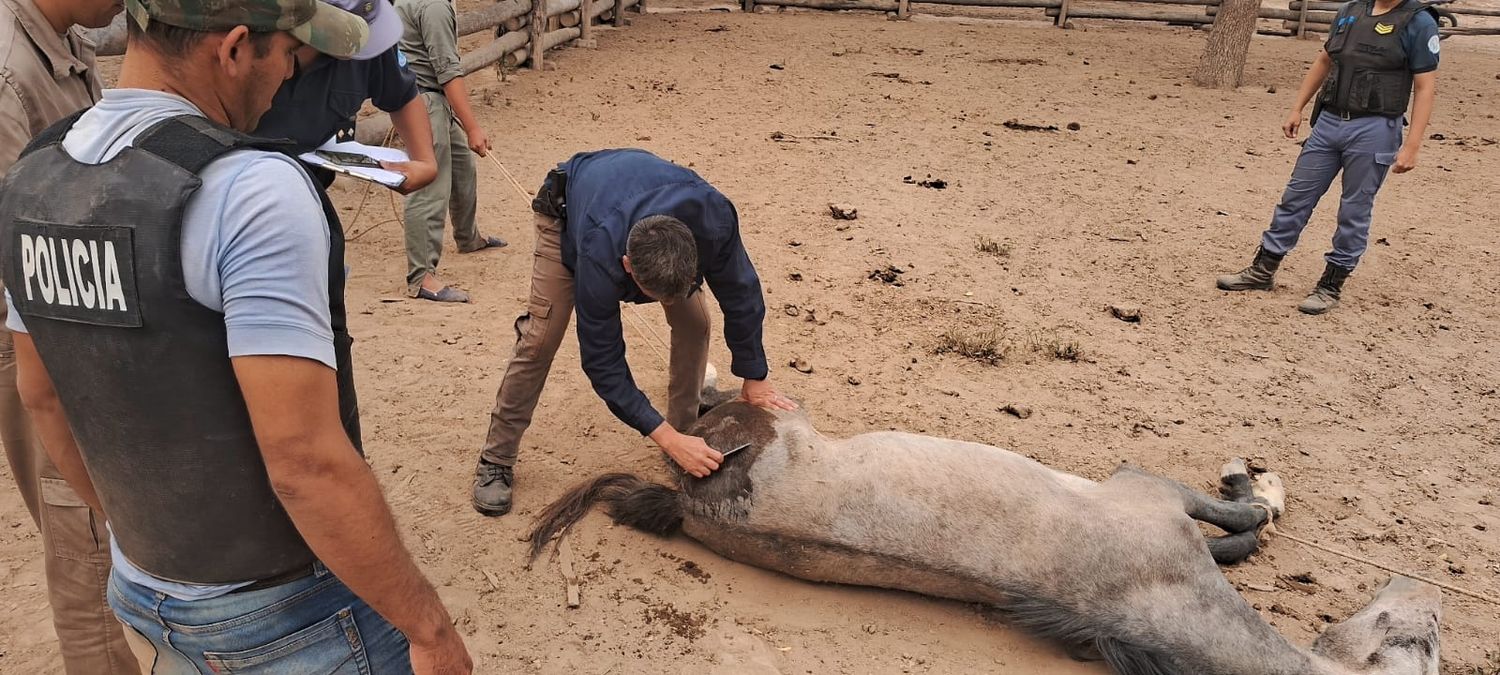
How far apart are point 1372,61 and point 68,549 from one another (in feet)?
20.5

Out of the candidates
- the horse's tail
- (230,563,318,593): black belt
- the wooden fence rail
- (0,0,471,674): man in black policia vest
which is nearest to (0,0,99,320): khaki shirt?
(0,0,471,674): man in black policia vest

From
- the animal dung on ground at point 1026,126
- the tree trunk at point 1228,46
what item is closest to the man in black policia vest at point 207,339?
the animal dung on ground at point 1026,126

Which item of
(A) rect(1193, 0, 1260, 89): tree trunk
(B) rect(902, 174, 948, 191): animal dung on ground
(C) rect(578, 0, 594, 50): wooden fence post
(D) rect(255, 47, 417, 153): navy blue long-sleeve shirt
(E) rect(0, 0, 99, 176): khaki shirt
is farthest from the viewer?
(C) rect(578, 0, 594, 50): wooden fence post

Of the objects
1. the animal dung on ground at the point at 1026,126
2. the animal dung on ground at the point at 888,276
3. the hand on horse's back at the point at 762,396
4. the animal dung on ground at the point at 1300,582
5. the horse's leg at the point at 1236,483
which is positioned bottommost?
the animal dung on ground at the point at 1300,582

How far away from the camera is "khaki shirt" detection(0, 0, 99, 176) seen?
2.27 m

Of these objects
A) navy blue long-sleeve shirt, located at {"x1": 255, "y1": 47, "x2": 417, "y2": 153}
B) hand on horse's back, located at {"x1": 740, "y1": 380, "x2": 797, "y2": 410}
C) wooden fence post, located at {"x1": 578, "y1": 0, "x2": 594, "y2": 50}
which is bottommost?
hand on horse's back, located at {"x1": 740, "y1": 380, "x2": 797, "y2": 410}

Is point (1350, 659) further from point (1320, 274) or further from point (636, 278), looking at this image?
point (1320, 274)

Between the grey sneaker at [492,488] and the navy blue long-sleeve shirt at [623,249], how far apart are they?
86 centimetres

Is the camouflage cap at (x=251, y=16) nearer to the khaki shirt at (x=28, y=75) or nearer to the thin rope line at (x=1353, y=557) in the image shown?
the khaki shirt at (x=28, y=75)

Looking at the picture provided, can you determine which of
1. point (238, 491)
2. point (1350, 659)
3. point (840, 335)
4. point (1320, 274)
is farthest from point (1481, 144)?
point (238, 491)

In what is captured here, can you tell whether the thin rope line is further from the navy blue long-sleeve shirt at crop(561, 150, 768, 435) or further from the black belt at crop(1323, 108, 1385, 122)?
the black belt at crop(1323, 108, 1385, 122)

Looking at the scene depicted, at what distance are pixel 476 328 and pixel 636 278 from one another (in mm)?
2554

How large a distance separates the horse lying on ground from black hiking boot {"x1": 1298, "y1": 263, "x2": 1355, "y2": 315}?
2614mm

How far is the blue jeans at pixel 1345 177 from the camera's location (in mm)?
5418
